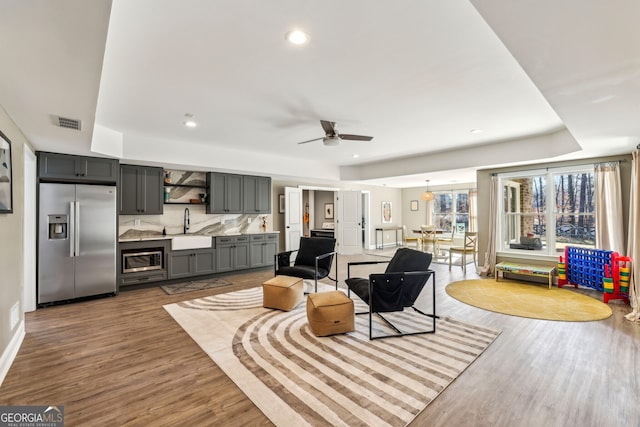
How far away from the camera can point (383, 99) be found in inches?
131

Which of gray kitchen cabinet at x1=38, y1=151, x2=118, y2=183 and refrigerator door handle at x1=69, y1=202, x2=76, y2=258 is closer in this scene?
gray kitchen cabinet at x1=38, y1=151, x2=118, y2=183

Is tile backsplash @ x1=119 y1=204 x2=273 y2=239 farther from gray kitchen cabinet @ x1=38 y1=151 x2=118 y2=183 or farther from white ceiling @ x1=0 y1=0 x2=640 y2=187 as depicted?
white ceiling @ x1=0 y1=0 x2=640 y2=187

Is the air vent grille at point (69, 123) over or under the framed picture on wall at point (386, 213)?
over

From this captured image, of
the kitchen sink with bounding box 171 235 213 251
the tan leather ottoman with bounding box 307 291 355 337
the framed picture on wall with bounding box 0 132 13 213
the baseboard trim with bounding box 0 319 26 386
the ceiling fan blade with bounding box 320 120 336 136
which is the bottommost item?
the baseboard trim with bounding box 0 319 26 386

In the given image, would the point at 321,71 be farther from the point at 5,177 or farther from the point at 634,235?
the point at 634,235

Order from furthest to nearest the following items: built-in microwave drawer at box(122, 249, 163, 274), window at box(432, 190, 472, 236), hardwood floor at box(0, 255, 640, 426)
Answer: window at box(432, 190, 472, 236)
built-in microwave drawer at box(122, 249, 163, 274)
hardwood floor at box(0, 255, 640, 426)

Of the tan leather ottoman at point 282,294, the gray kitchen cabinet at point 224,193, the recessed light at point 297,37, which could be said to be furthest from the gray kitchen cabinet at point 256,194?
the recessed light at point 297,37

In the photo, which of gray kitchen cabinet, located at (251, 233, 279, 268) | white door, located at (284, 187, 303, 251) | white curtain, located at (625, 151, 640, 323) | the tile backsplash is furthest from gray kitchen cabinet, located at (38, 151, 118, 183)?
white curtain, located at (625, 151, 640, 323)

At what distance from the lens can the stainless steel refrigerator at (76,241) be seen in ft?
13.3

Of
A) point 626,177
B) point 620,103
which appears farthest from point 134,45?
point 626,177

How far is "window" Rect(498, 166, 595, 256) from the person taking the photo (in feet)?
17.2

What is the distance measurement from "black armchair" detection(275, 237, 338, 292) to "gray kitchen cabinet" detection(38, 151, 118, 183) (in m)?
2.98

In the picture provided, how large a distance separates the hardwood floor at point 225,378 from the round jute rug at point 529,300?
258mm

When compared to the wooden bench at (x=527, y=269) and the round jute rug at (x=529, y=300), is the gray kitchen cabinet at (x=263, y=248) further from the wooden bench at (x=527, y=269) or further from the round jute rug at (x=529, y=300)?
the wooden bench at (x=527, y=269)
